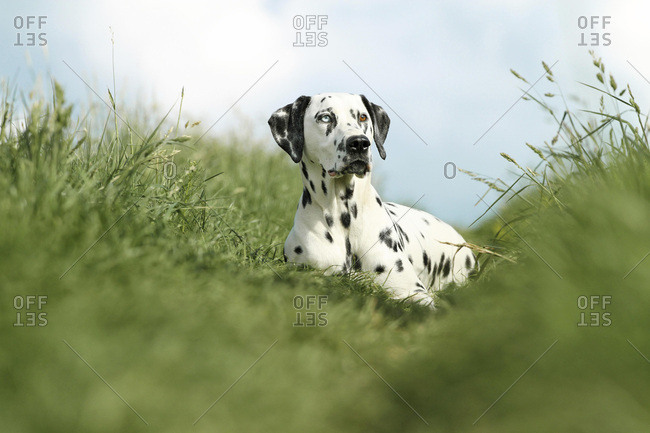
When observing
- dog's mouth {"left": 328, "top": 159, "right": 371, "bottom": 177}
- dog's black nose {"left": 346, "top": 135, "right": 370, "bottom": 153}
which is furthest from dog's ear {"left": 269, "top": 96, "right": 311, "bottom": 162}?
dog's black nose {"left": 346, "top": 135, "right": 370, "bottom": 153}

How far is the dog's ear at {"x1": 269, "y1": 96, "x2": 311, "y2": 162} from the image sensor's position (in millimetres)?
4988

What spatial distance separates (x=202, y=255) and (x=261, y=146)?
26.7ft

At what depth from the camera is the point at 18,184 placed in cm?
341

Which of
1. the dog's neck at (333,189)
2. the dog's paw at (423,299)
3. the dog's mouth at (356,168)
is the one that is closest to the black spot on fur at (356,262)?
the dog's neck at (333,189)

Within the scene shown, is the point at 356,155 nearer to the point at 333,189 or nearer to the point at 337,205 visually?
the point at 333,189

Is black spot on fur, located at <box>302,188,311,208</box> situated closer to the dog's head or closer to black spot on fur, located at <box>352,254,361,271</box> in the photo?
the dog's head

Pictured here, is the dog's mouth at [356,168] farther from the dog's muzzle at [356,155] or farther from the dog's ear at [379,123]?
the dog's ear at [379,123]

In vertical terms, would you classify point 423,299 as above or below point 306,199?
below

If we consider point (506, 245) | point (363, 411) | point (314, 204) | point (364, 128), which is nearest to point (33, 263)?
point (363, 411)

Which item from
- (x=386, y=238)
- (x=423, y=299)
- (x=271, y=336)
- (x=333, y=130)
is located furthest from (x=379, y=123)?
(x=271, y=336)

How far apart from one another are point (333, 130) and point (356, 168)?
1.28ft

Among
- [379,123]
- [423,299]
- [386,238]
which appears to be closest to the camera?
[423,299]

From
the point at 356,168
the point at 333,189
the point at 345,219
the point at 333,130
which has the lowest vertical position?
the point at 345,219

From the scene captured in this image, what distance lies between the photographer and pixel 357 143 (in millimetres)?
4473
